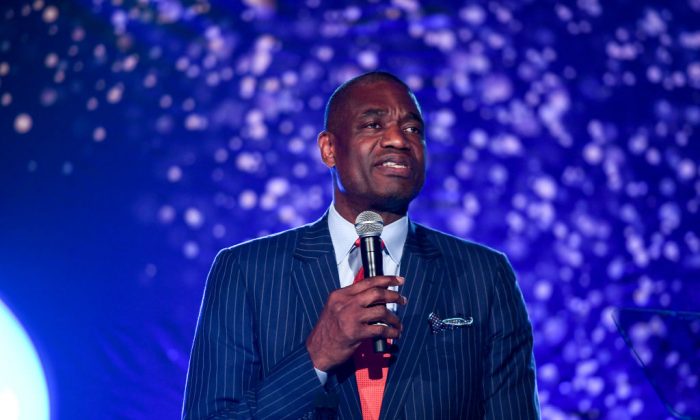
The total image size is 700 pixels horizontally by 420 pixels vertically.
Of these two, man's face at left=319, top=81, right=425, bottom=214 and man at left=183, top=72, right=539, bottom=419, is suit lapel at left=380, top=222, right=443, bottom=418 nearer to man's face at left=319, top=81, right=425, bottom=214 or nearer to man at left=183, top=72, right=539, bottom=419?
man at left=183, top=72, right=539, bottom=419

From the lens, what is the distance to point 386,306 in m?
1.47

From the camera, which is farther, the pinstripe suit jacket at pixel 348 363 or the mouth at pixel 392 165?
the mouth at pixel 392 165

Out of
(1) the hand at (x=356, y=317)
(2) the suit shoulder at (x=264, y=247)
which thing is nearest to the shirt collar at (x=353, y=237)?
(2) the suit shoulder at (x=264, y=247)

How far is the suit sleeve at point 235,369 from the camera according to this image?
1.52 metres

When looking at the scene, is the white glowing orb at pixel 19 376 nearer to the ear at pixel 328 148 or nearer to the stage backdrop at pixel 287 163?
the stage backdrop at pixel 287 163

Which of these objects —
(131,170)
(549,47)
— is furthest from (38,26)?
(549,47)

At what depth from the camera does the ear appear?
1943mm

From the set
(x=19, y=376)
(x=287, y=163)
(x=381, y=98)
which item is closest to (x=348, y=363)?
(x=381, y=98)

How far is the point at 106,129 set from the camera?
274 centimetres

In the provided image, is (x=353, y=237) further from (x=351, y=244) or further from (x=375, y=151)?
(x=375, y=151)

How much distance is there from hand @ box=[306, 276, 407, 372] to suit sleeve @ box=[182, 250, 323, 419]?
Answer: 8 centimetres

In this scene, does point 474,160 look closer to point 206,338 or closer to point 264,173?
point 264,173

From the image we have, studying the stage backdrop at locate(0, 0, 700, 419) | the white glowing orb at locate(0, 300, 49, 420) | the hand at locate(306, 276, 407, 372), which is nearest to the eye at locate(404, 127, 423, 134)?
the hand at locate(306, 276, 407, 372)

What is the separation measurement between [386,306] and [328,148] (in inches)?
24.2
